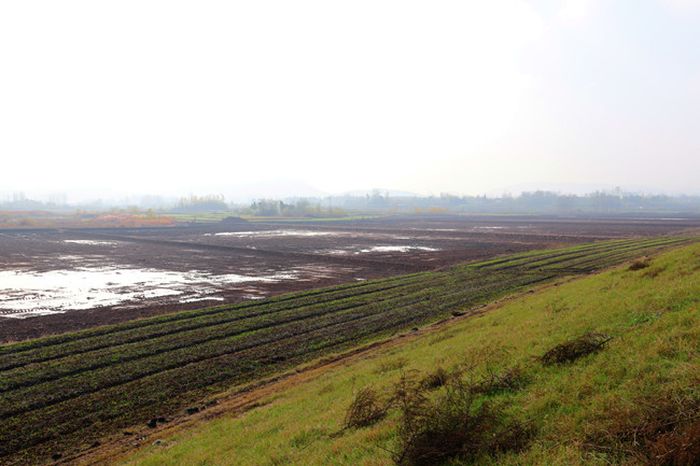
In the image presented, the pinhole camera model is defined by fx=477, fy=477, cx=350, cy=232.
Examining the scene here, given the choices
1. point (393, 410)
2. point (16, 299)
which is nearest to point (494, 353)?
point (393, 410)

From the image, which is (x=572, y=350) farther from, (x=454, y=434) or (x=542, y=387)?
(x=454, y=434)

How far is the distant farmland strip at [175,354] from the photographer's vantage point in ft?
55.0

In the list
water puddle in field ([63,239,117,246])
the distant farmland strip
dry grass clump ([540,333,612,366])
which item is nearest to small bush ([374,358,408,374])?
the distant farmland strip

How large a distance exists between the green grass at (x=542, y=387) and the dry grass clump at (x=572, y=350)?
220 mm

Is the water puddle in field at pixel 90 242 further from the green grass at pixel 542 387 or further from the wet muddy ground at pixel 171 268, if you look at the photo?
the green grass at pixel 542 387

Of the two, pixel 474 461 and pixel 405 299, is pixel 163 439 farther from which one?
pixel 405 299

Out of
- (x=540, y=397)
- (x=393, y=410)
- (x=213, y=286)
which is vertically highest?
(x=540, y=397)

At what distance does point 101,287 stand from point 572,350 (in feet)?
142

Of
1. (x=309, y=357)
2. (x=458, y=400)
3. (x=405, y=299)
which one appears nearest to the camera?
(x=458, y=400)

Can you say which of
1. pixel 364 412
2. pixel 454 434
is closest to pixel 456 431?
pixel 454 434

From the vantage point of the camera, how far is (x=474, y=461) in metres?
8.00

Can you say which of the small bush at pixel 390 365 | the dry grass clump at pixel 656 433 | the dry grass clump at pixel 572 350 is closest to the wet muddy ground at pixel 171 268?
the small bush at pixel 390 365

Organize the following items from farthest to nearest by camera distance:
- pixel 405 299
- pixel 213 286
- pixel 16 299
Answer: pixel 213 286 < pixel 16 299 < pixel 405 299

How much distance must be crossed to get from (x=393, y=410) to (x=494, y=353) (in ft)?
13.3
